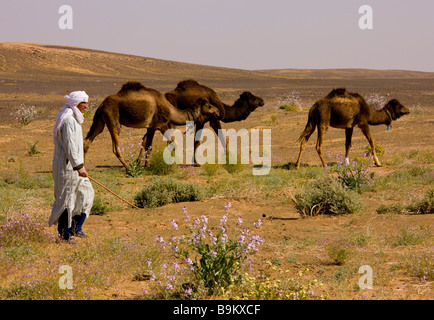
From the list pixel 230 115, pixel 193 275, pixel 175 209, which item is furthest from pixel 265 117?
pixel 193 275

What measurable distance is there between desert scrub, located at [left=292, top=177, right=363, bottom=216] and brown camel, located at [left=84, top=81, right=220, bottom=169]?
17.6ft

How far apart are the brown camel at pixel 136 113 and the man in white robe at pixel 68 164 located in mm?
5902

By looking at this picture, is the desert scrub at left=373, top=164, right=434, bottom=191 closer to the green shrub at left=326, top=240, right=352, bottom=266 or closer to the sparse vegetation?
the sparse vegetation

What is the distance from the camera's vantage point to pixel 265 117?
88.7ft

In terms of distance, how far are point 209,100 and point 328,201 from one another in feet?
23.4

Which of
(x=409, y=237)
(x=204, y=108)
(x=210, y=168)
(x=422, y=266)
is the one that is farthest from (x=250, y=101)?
(x=422, y=266)

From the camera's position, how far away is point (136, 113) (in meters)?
14.1

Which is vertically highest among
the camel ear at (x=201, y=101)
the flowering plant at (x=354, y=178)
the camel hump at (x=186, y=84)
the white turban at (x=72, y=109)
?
the camel hump at (x=186, y=84)

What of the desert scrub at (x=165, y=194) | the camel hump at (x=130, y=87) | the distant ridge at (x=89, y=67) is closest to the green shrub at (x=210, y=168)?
the camel hump at (x=130, y=87)

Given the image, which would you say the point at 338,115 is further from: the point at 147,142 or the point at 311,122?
the point at 147,142

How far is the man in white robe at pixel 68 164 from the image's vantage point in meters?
7.37

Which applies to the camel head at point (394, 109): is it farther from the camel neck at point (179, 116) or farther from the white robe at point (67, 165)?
the white robe at point (67, 165)

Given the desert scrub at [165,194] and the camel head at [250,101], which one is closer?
the desert scrub at [165,194]
